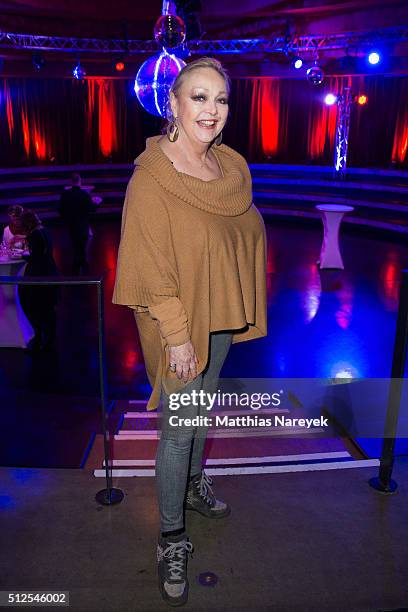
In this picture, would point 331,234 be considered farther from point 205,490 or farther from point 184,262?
point 184,262

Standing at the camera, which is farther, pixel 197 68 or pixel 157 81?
pixel 157 81

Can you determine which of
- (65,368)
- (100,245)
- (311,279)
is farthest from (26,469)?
(100,245)

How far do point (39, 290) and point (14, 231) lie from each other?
0.73 meters

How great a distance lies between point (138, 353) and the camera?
A: 5.47 metres

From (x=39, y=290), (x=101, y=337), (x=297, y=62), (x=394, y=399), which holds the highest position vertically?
(x=297, y=62)

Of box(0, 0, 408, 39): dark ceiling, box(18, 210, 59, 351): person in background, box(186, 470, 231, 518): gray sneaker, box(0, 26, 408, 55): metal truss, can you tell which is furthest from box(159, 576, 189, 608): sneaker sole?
box(0, 0, 408, 39): dark ceiling

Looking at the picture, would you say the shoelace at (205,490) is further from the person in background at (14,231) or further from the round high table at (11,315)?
the person in background at (14,231)

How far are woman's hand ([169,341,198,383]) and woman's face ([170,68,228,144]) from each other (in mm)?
613

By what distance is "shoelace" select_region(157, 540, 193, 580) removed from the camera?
1.67m

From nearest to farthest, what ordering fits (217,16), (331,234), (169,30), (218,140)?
(218,140), (169,30), (331,234), (217,16)

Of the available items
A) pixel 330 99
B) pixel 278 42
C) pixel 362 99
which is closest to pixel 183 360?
pixel 278 42

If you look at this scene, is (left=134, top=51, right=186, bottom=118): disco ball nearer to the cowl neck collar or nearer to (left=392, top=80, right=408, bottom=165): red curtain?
the cowl neck collar

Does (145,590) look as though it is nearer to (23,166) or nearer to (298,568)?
(298,568)

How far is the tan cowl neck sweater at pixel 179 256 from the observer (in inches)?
61.5
